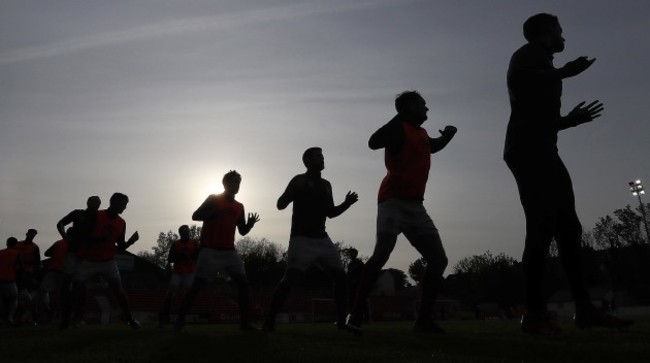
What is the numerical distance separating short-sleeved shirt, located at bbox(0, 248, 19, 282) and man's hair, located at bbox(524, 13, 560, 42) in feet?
40.7

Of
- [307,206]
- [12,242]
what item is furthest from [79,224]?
[12,242]

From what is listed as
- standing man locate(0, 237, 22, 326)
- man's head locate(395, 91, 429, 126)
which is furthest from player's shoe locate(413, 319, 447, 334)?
standing man locate(0, 237, 22, 326)

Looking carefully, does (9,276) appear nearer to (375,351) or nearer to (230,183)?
(230,183)

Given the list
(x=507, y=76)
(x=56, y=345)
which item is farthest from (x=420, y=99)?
(x=56, y=345)

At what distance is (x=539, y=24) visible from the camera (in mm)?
5309

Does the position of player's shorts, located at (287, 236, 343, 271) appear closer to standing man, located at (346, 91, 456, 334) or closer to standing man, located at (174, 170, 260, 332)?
standing man, located at (174, 170, 260, 332)

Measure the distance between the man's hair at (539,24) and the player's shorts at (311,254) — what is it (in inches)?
131

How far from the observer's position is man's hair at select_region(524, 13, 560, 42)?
529cm

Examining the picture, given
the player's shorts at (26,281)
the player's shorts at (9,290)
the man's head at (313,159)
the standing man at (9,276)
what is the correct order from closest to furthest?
the man's head at (313,159) < the standing man at (9,276) < the player's shorts at (9,290) < the player's shorts at (26,281)

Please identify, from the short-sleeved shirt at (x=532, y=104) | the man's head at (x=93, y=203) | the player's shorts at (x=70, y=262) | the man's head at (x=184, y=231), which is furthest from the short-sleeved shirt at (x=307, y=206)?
the man's head at (x=184, y=231)

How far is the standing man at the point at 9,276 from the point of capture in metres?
13.3

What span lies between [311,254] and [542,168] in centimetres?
307

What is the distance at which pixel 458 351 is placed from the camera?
3504 millimetres

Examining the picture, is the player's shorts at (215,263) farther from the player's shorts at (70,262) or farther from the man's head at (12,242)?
the man's head at (12,242)
